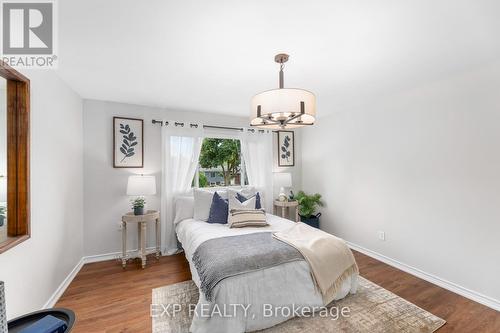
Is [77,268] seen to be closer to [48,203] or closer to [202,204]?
[48,203]

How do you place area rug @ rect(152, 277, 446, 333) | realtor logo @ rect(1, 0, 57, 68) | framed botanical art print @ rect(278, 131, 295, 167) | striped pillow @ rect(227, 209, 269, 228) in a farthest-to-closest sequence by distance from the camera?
framed botanical art print @ rect(278, 131, 295, 167), striped pillow @ rect(227, 209, 269, 228), area rug @ rect(152, 277, 446, 333), realtor logo @ rect(1, 0, 57, 68)

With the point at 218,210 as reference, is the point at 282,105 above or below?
above

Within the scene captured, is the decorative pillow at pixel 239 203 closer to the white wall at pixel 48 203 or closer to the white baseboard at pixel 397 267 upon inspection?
the white baseboard at pixel 397 267

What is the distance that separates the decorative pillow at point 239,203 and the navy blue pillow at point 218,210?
9cm

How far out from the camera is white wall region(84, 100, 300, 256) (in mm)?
3217

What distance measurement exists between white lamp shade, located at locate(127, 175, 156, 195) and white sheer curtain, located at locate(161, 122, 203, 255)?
1.33 ft

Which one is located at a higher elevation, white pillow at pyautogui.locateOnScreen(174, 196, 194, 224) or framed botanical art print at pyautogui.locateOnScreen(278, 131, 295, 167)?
framed botanical art print at pyautogui.locateOnScreen(278, 131, 295, 167)

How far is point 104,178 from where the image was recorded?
10.8 feet

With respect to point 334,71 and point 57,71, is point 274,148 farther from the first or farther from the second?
point 57,71

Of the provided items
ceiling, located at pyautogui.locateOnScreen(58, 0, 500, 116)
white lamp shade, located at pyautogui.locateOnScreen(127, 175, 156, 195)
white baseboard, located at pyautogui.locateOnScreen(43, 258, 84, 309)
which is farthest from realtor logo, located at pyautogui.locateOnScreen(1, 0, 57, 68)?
white baseboard, located at pyautogui.locateOnScreen(43, 258, 84, 309)

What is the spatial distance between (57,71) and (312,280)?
10.9 ft

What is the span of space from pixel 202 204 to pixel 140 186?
891mm

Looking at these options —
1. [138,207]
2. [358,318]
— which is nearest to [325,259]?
[358,318]

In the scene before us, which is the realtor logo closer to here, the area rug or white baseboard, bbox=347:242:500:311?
the area rug
